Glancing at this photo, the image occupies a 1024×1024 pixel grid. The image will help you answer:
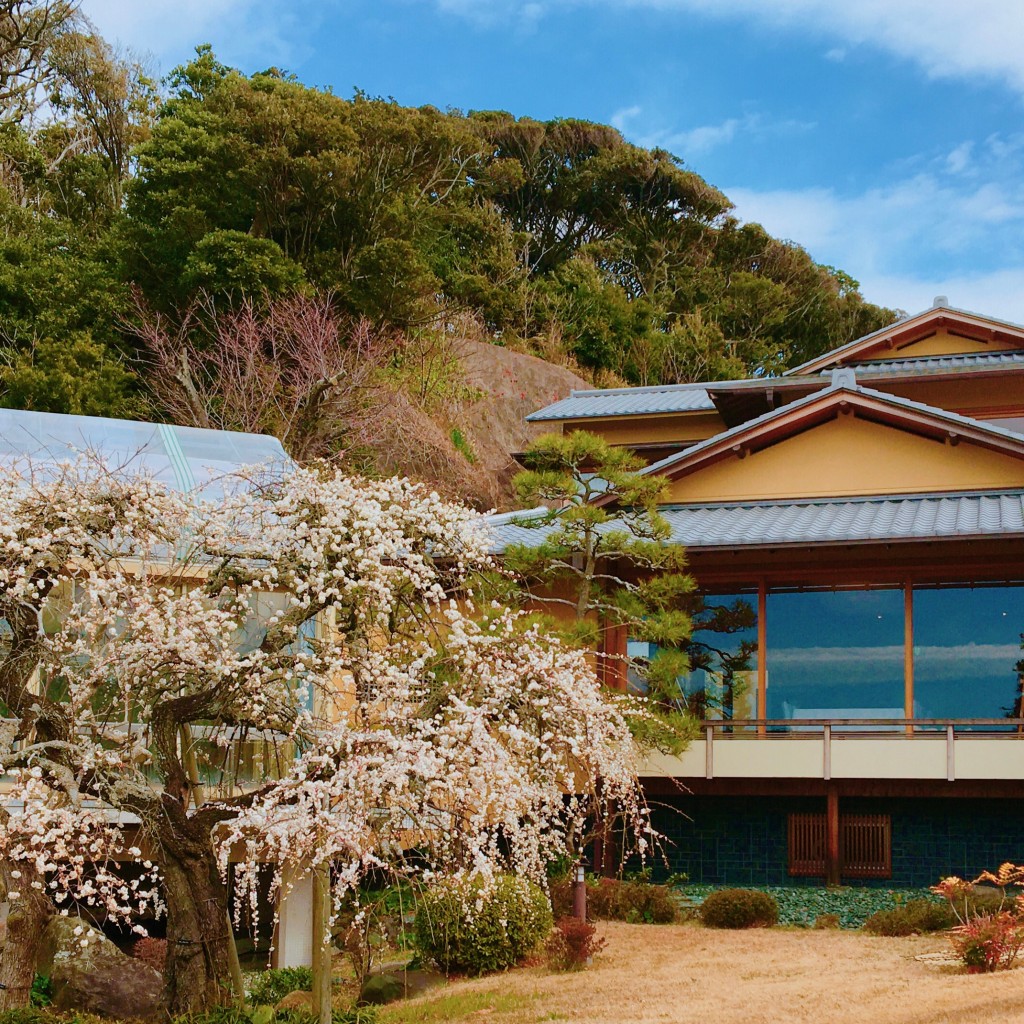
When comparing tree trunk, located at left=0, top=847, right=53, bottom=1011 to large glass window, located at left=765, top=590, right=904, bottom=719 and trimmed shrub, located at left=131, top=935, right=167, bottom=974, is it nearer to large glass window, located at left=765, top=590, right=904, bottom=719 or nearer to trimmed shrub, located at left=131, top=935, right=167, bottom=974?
trimmed shrub, located at left=131, top=935, right=167, bottom=974

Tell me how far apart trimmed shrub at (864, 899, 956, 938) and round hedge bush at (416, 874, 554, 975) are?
3.88 m

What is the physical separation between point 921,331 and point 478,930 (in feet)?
55.7

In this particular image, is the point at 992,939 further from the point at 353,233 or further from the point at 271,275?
the point at 353,233

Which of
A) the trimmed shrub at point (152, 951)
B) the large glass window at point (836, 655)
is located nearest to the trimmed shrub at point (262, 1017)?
the trimmed shrub at point (152, 951)

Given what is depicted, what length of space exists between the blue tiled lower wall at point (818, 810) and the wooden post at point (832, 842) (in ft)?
1.02

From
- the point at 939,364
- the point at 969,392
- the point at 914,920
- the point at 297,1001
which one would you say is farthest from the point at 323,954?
the point at 939,364

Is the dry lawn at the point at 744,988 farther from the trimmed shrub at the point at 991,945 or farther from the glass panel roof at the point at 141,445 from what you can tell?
the glass panel roof at the point at 141,445

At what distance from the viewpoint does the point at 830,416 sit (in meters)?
18.4

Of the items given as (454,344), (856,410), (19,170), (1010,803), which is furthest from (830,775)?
(19,170)

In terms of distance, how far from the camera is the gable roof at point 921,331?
78.7 feet

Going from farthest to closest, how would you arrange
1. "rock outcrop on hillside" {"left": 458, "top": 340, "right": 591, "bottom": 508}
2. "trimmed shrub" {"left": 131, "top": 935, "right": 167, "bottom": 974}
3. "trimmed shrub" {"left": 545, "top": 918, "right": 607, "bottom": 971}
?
"rock outcrop on hillside" {"left": 458, "top": 340, "right": 591, "bottom": 508} < "trimmed shrub" {"left": 131, "top": 935, "right": 167, "bottom": 974} < "trimmed shrub" {"left": 545, "top": 918, "right": 607, "bottom": 971}

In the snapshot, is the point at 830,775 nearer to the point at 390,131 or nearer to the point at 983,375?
the point at 983,375

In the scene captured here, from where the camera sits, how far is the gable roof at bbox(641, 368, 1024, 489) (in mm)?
17078

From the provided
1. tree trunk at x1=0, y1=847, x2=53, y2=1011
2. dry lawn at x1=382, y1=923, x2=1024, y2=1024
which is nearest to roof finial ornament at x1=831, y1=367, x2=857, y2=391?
dry lawn at x1=382, y1=923, x2=1024, y2=1024
